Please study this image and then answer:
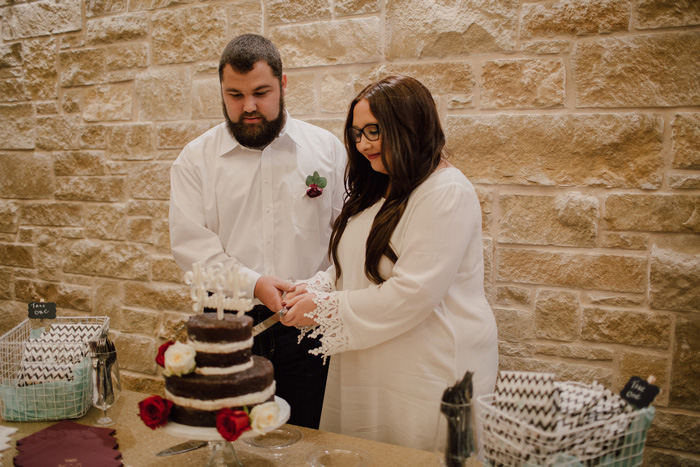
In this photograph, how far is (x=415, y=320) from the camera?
1.75 meters

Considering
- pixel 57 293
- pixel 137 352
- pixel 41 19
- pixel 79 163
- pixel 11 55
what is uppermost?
pixel 41 19

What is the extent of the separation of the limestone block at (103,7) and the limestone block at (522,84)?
7.26ft

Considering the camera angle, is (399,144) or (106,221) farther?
(106,221)

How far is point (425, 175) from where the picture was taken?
182cm

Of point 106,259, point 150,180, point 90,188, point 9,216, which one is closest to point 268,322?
point 150,180

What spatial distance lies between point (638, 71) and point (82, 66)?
310 centimetres

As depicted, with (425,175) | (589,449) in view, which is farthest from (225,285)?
(589,449)

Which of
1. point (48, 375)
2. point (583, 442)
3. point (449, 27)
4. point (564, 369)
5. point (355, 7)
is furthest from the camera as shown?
point (355, 7)

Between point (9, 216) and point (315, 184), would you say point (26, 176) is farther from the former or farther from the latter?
point (315, 184)

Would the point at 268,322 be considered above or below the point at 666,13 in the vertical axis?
below

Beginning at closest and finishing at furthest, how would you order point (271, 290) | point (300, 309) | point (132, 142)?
point (300, 309) → point (271, 290) → point (132, 142)

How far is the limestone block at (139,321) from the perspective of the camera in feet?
10.8

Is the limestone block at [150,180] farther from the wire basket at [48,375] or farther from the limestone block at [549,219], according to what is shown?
the limestone block at [549,219]

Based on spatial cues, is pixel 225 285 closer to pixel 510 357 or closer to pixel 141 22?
pixel 510 357
